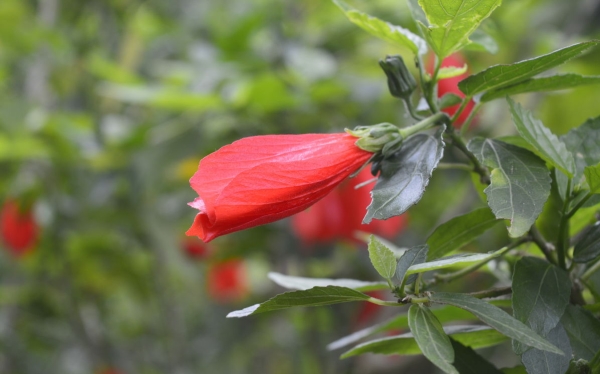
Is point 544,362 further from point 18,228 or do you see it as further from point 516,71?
point 18,228

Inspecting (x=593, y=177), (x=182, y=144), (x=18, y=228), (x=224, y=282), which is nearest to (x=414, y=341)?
(x=593, y=177)

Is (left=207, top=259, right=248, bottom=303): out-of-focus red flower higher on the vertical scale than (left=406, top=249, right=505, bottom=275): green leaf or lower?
lower

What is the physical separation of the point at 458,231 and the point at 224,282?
3.27 ft

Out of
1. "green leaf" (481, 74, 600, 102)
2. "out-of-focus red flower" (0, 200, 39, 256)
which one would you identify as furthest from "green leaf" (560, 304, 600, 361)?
"out-of-focus red flower" (0, 200, 39, 256)

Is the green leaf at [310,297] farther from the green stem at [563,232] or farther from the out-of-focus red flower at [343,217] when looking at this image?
the out-of-focus red flower at [343,217]

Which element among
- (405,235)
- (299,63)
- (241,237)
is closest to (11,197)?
(241,237)

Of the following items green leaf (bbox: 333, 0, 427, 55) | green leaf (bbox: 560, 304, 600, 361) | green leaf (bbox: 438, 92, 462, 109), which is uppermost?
green leaf (bbox: 333, 0, 427, 55)

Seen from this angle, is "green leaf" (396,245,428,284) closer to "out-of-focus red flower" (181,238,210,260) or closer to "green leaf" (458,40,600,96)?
"green leaf" (458,40,600,96)

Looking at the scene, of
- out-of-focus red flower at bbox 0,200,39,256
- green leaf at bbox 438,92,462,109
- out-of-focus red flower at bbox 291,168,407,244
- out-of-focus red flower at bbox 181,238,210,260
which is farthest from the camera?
out-of-focus red flower at bbox 181,238,210,260

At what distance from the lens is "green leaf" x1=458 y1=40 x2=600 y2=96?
0.30 metres

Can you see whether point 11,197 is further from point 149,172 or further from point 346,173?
point 346,173

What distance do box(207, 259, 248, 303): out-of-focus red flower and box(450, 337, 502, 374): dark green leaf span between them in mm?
947

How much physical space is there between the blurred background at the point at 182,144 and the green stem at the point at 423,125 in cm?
49

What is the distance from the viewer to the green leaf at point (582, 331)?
12.0 inches
